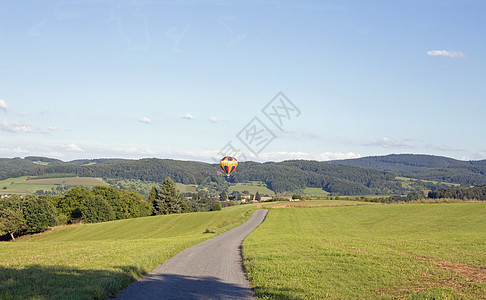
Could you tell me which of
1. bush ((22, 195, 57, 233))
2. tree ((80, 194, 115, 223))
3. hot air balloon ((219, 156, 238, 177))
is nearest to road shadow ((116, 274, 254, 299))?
hot air balloon ((219, 156, 238, 177))

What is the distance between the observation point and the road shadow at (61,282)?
11.4m

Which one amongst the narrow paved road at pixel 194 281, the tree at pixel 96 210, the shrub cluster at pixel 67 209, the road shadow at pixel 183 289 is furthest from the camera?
the tree at pixel 96 210

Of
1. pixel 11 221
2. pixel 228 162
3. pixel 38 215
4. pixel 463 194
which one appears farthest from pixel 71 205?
pixel 463 194

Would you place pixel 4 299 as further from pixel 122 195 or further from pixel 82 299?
pixel 122 195

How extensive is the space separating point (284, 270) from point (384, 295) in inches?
196

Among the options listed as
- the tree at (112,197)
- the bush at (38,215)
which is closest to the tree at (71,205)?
the tree at (112,197)

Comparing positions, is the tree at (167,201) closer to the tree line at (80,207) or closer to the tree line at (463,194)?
the tree line at (80,207)

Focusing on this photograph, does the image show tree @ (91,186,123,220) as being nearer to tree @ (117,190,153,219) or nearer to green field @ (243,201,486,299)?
tree @ (117,190,153,219)

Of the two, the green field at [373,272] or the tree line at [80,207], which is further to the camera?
the tree line at [80,207]

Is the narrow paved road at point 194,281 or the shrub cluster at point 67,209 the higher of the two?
the narrow paved road at point 194,281

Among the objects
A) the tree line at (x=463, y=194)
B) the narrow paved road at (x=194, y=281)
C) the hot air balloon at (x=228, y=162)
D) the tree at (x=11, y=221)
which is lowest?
the tree at (x=11, y=221)

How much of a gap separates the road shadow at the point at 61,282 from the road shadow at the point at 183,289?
1.95ft

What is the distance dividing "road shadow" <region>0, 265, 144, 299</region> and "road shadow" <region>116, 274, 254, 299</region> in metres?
0.59

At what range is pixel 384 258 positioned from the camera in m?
19.4
